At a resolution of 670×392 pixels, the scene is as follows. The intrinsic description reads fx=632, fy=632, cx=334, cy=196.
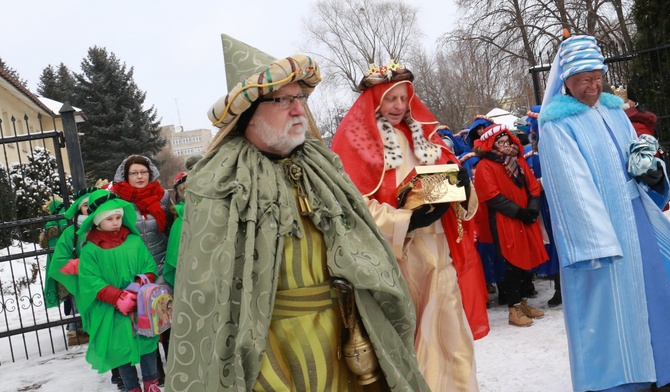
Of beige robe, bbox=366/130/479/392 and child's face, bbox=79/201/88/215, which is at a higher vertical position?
child's face, bbox=79/201/88/215

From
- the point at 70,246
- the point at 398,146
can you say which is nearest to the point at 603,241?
the point at 398,146

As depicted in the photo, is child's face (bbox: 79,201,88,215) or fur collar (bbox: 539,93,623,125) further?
child's face (bbox: 79,201,88,215)

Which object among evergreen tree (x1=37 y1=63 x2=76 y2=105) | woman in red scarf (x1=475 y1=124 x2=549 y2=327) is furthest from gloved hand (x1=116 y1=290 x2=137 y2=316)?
evergreen tree (x1=37 y1=63 x2=76 y2=105)

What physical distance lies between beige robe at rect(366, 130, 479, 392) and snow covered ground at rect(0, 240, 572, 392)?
866mm

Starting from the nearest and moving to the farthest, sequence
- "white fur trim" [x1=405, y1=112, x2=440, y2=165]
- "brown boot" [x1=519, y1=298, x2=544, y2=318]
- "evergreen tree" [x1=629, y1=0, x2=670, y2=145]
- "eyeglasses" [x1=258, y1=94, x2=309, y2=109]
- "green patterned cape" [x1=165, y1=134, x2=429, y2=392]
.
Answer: "green patterned cape" [x1=165, y1=134, x2=429, y2=392] < "eyeglasses" [x1=258, y1=94, x2=309, y2=109] < "white fur trim" [x1=405, y1=112, x2=440, y2=165] < "brown boot" [x1=519, y1=298, x2=544, y2=318] < "evergreen tree" [x1=629, y1=0, x2=670, y2=145]

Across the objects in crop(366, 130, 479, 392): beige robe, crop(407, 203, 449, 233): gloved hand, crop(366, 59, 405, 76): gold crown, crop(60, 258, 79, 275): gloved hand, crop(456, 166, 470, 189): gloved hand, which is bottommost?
crop(366, 130, 479, 392): beige robe

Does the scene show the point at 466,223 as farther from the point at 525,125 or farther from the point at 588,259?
the point at 525,125

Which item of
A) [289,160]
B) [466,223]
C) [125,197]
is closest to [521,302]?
[466,223]

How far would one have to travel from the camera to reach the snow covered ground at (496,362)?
4500mm

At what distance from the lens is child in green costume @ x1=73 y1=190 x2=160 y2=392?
479cm

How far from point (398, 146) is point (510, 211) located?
257 cm

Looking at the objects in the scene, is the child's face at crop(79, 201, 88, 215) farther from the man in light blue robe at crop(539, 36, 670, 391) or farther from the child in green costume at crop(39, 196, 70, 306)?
the man in light blue robe at crop(539, 36, 670, 391)

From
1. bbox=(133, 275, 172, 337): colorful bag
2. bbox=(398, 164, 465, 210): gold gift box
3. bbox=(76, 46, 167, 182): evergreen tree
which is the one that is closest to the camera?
bbox=(398, 164, 465, 210): gold gift box

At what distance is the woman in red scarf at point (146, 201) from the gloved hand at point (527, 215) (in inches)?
131
